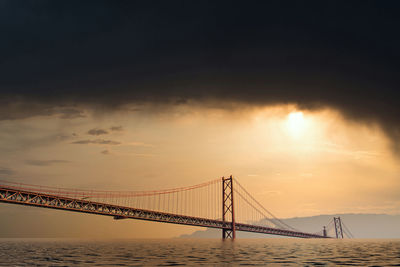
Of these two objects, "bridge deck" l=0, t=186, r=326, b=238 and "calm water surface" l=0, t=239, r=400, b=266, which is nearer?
"calm water surface" l=0, t=239, r=400, b=266

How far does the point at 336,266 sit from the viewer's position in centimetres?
2080

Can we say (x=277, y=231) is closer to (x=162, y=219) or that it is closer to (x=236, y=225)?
(x=236, y=225)

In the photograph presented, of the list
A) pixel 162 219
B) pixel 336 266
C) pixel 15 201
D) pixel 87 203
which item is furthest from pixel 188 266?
pixel 162 219

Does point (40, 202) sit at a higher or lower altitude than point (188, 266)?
higher

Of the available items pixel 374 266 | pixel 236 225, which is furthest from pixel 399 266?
pixel 236 225

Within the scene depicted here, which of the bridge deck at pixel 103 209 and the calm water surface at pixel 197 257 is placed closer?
the calm water surface at pixel 197 257

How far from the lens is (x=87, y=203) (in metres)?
72.1

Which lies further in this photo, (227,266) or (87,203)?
(87,203)

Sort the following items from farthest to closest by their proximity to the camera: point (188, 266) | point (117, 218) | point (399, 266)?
point (117, 218) < point (399, 266) < point (188, 266)

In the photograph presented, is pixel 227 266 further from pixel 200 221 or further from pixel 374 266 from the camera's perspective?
pixel 200 221

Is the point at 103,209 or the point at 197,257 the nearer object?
the point at 197,257

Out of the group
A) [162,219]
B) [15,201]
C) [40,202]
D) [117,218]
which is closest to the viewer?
[15,201]

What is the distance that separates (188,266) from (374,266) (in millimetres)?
12678

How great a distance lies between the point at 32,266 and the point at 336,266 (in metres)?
20.3
